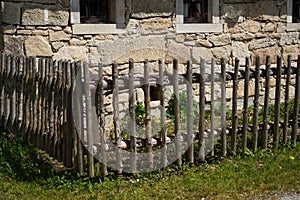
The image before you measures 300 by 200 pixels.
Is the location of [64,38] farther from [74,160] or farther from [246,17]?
[246,17]

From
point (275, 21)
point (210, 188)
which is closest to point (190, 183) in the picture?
point (210, 188)

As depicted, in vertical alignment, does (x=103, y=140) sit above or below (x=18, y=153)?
above

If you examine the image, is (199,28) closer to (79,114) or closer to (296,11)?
(296,11)

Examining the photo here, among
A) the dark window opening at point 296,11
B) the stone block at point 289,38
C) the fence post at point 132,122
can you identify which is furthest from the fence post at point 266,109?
the dark window opening at point 296,11

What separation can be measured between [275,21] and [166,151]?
4.01m

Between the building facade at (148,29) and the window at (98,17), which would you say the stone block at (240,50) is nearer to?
the building facade at (148,29)

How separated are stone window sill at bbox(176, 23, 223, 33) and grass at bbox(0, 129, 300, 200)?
2.45 metres

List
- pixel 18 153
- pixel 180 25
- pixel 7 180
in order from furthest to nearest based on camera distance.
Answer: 1. pixel 180 25
2. pixel 18 153
3. pixel 7 180

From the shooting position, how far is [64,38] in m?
5.30

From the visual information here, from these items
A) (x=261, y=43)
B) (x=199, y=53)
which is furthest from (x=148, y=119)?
(x=261, y=43)

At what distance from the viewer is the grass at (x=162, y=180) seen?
12.0 ft

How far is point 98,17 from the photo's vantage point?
18.6ft

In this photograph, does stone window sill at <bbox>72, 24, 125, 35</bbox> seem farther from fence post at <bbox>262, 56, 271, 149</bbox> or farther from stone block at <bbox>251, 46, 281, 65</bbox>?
stone block at <bbox>251, 46, 281, 65</bbox>

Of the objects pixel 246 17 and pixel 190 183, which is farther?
pixel 246 17
